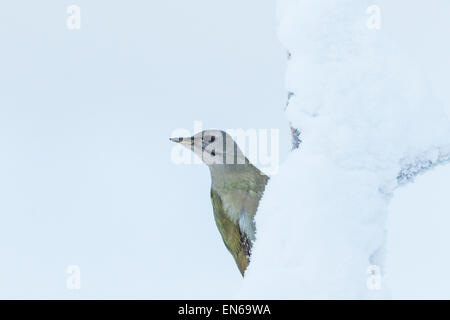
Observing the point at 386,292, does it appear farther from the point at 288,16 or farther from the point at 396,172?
the point at 288,16

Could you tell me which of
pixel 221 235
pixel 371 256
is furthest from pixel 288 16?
pixel 221 235

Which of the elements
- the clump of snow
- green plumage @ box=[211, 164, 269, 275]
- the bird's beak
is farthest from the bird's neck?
the clump of snow

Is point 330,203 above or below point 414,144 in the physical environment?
below

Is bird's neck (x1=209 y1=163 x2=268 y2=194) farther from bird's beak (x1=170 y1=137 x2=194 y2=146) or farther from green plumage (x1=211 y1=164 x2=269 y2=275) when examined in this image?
bird's beak (x1=170 y1=137 x2=194 y2=146)

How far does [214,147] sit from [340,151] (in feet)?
6.45

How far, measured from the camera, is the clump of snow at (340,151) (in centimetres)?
266

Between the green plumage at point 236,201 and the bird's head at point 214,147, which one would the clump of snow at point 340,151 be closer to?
the bird's head at point 214,147

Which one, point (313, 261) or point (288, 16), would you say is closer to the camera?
point (313, 261)

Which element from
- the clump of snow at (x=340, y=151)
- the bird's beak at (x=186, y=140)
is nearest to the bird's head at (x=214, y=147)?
the bird's beak at (x=186, y=140)

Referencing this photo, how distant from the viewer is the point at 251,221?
14.9 feet

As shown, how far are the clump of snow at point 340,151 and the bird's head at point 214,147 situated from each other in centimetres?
142

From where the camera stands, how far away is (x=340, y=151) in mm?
2836

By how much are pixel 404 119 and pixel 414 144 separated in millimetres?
122
